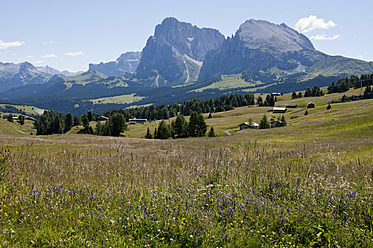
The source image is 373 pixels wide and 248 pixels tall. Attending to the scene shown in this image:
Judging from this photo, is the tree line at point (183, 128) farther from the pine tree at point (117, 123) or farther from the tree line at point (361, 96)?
the tree line at point (361, 96)

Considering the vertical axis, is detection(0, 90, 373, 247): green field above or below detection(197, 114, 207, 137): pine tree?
above

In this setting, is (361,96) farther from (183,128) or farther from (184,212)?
(184,212)

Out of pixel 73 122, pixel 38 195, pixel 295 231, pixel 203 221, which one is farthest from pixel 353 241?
pixel 73 122

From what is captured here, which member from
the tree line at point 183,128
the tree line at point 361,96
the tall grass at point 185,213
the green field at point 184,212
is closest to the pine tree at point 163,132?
the tree line at point 183,128

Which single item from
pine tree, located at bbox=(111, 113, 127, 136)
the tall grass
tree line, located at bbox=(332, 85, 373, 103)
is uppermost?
tree line, located at bbox=(332, 85, 373, 103)

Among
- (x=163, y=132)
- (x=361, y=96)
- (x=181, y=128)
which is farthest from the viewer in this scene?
(x=361, y=96)

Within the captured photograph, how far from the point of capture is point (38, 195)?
748cm

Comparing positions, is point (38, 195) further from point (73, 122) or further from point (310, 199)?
point (73, 122)

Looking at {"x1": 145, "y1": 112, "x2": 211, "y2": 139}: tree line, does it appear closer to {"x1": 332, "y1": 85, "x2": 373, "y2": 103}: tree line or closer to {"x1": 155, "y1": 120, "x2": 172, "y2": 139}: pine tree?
{"x1": 155, "y1": 120, "x2": 172, "y2": 139}: pine tree

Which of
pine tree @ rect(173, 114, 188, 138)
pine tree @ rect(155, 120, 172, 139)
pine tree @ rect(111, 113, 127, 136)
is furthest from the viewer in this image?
pine tree @ rect(111, 113, 127, 136)

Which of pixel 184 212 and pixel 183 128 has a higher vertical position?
pixel 184 212

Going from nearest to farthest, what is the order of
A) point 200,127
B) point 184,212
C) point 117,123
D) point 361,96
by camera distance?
point 184,212 < point 200,127 < point 117,123 < point 361,96

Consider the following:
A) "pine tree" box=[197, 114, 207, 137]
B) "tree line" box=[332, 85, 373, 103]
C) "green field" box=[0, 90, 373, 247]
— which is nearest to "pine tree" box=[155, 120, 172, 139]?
"pine tree" box=[197, 114, 207, 137]

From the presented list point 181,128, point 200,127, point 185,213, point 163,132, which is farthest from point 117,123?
point 185,213
